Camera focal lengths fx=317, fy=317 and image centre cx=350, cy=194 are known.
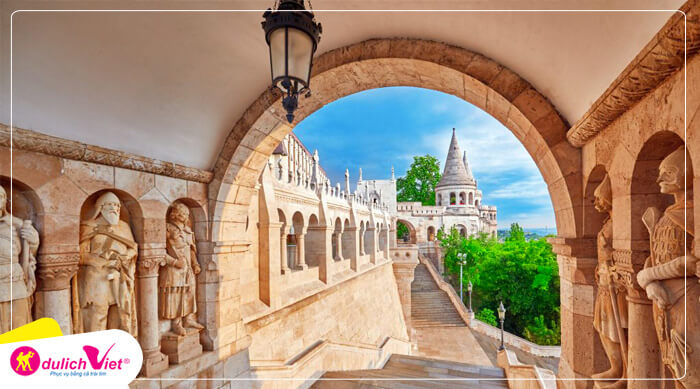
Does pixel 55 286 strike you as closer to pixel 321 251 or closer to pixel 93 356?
pixel 93 356

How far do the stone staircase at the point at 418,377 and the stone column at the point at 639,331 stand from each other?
302 centimetres

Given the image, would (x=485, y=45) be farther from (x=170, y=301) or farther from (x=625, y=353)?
(x=170, y=301)

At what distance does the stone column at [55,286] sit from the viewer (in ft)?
7.59

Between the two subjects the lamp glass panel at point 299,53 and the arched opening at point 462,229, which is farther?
the arched opening at point 462,229

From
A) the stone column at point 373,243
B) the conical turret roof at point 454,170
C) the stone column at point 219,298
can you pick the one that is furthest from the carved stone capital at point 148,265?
the conical turret roof at point 454,170

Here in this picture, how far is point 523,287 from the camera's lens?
20.7 meters

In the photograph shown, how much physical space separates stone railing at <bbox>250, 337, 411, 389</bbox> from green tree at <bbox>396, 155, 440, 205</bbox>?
105 feet

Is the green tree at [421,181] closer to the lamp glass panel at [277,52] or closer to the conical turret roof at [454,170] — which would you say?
the conical turret roof at [454,170]

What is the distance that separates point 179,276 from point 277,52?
108 inches

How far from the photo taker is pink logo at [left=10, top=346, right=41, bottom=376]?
1564 mm

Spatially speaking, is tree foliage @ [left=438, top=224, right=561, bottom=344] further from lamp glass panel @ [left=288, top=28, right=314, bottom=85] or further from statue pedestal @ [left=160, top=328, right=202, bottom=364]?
lamp glass panel @ [left=288, top=28, right=314, bottom=85]

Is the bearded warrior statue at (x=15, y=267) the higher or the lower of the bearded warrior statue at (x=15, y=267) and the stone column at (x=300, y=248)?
the higher

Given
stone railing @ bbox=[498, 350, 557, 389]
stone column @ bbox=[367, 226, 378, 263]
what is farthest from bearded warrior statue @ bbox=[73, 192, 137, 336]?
stone column @ bbox=[367, 226, 378, 263]

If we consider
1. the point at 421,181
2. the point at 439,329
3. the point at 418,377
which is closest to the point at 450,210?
the point at 421,181
